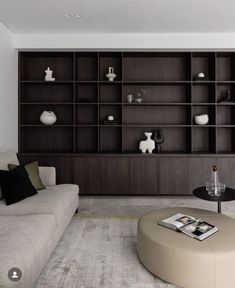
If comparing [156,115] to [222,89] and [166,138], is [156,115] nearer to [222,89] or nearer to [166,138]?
[166,138]

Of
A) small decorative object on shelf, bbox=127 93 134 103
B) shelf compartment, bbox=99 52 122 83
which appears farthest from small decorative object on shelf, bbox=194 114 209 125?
shelf compartment, bbox=99 52 122 83

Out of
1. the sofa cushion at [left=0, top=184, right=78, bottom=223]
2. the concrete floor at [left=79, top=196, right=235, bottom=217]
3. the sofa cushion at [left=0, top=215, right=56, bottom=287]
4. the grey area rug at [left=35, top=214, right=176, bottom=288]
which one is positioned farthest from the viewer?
the concrete floor at [left=79, top=196, right=235, bottom=217]

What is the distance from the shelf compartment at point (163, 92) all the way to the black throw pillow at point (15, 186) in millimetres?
2481

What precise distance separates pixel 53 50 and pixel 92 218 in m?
2.77

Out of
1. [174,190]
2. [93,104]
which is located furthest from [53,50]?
[174,190]

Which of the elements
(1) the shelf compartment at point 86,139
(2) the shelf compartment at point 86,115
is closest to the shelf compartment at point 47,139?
(1) the shelf compartment at point 86,139

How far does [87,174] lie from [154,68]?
219 centimetres

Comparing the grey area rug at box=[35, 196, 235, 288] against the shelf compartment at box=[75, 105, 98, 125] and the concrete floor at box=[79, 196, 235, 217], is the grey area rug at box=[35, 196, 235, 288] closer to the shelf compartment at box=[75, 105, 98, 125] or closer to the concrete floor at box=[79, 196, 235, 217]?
the concrete floor at box=[79, 196, 235, 217]

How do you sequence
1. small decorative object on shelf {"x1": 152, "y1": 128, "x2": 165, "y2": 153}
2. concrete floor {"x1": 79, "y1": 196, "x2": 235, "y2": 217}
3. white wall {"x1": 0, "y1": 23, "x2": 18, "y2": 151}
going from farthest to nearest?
small decorative object on shelf {"x1": 152, "y1": 128, "x2": 165, "y2": 153} < white wall {"x1": 0, "y1": 23, "x2": 18, "y2": 151} < concrete floor {"x1": 79, "y1": 196, "x2": 235, "y2": 217}

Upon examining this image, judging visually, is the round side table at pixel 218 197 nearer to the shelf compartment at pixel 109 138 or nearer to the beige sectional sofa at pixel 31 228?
the beige sectional sofa at pixel 31 228

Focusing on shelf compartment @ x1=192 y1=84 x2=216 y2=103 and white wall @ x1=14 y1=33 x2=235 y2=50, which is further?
shelf compartment @ x1=192 y1=84 x2=216 y2=103

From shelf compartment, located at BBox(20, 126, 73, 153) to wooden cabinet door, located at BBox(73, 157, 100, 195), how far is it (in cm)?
56

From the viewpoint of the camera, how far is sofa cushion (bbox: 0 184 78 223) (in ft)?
8.05

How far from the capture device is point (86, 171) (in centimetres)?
432
